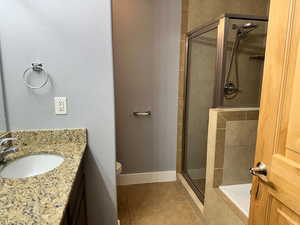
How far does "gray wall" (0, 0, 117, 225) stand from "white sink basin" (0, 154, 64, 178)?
0.23 m

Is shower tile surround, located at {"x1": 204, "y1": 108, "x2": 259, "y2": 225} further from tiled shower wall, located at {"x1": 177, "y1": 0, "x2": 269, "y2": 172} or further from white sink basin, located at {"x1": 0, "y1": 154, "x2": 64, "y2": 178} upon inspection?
white sink basin, located at {"x1": 0, "y1": 154, "x2": 64, "y2": 178}

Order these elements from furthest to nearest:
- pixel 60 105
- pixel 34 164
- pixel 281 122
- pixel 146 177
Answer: pixel 146 177 → pixel 60 105 → pixel 34 164 → pixel 281 122

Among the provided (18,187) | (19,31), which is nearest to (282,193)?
(18,187)

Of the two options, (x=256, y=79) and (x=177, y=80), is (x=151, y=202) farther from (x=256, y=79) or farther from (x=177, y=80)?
(x=256, y=79)

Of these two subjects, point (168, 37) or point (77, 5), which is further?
point (168, 37)

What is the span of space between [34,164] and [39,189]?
510mm

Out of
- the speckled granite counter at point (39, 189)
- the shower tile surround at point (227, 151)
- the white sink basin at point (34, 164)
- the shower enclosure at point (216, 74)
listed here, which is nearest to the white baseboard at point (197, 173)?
the shower enclosure at point (216, 74)

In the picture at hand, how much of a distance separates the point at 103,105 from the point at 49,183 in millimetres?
662

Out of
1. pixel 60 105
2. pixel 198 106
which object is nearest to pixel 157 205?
pixel 198 106

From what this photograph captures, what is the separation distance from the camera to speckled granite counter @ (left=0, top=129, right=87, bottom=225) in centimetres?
67

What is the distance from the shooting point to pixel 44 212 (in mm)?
689

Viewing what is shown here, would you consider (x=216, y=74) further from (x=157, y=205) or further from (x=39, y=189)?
(x=39, y=189)

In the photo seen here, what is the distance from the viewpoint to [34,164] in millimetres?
1259

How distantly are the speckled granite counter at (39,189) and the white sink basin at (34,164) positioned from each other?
3 cm
